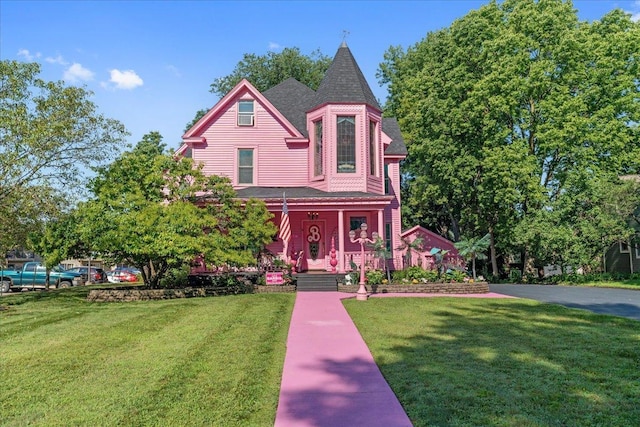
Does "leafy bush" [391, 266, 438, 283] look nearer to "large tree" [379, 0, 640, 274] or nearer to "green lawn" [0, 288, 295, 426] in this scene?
"green lawn" [0, 288, 295, 426]

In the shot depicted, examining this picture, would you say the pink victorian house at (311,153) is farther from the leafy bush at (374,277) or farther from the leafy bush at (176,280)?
the leafy bush at (176,280)

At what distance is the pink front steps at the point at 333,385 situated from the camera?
4.38 metres

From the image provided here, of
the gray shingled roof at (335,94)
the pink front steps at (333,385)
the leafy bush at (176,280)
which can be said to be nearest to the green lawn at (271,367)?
the pink front steps at (333,385)

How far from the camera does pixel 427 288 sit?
54.1 feet

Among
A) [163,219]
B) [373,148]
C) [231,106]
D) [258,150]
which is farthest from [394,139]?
[163,219]

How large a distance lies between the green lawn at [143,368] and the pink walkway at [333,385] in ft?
0.73

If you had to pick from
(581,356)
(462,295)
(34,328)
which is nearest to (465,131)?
(462,295)

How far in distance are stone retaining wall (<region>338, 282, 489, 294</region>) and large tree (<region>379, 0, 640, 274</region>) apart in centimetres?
763

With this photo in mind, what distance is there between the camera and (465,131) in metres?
26.6

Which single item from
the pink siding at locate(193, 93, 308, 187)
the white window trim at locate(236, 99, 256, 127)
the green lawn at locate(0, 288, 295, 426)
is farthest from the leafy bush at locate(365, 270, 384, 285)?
the white window trim at locate(236, 99, 256, 127)

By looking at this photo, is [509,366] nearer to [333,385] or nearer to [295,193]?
[333,385]

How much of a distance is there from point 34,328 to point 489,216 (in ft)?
Result: 81.6

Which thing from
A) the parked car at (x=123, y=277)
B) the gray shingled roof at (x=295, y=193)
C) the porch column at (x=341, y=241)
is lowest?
the parked car at (x=123, y=277)

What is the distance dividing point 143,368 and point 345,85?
56.1 ft
